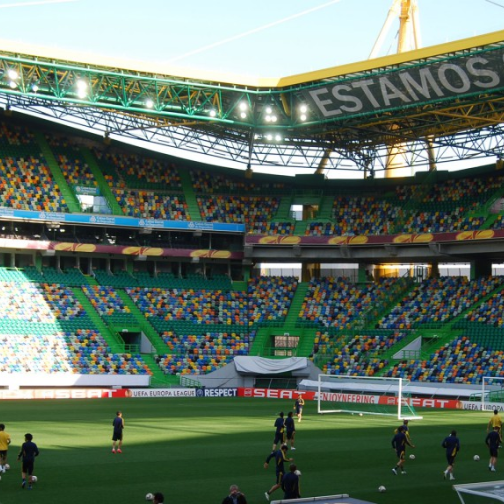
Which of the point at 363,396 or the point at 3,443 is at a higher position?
the point at 3,443

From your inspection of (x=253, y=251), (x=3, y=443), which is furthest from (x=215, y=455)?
(x=253, y=251)

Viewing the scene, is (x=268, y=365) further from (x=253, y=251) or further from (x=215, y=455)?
(x=215, y=455)

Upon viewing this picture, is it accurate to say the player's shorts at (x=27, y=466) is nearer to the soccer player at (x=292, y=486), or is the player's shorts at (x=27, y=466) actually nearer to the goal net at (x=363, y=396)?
the soccer player at (x=292, y=486)

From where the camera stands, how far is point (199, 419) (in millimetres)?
43469

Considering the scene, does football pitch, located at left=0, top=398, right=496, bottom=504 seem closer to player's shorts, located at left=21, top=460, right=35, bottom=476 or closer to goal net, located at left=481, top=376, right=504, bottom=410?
player's shorts, located at left=21, top=460, right=35, bottom=476

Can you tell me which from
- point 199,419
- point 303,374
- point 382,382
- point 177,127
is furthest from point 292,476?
point 177,127

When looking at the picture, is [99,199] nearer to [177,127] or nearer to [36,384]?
[177,127]

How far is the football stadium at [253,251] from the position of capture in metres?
50.8

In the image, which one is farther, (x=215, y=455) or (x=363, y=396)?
(x=363, y=396)

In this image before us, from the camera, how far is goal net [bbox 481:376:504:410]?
51.7 metres

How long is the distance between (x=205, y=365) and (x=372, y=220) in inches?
753

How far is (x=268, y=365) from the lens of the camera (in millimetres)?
64000

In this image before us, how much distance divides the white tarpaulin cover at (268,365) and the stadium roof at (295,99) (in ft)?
53.6

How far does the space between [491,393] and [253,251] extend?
25609 mm
